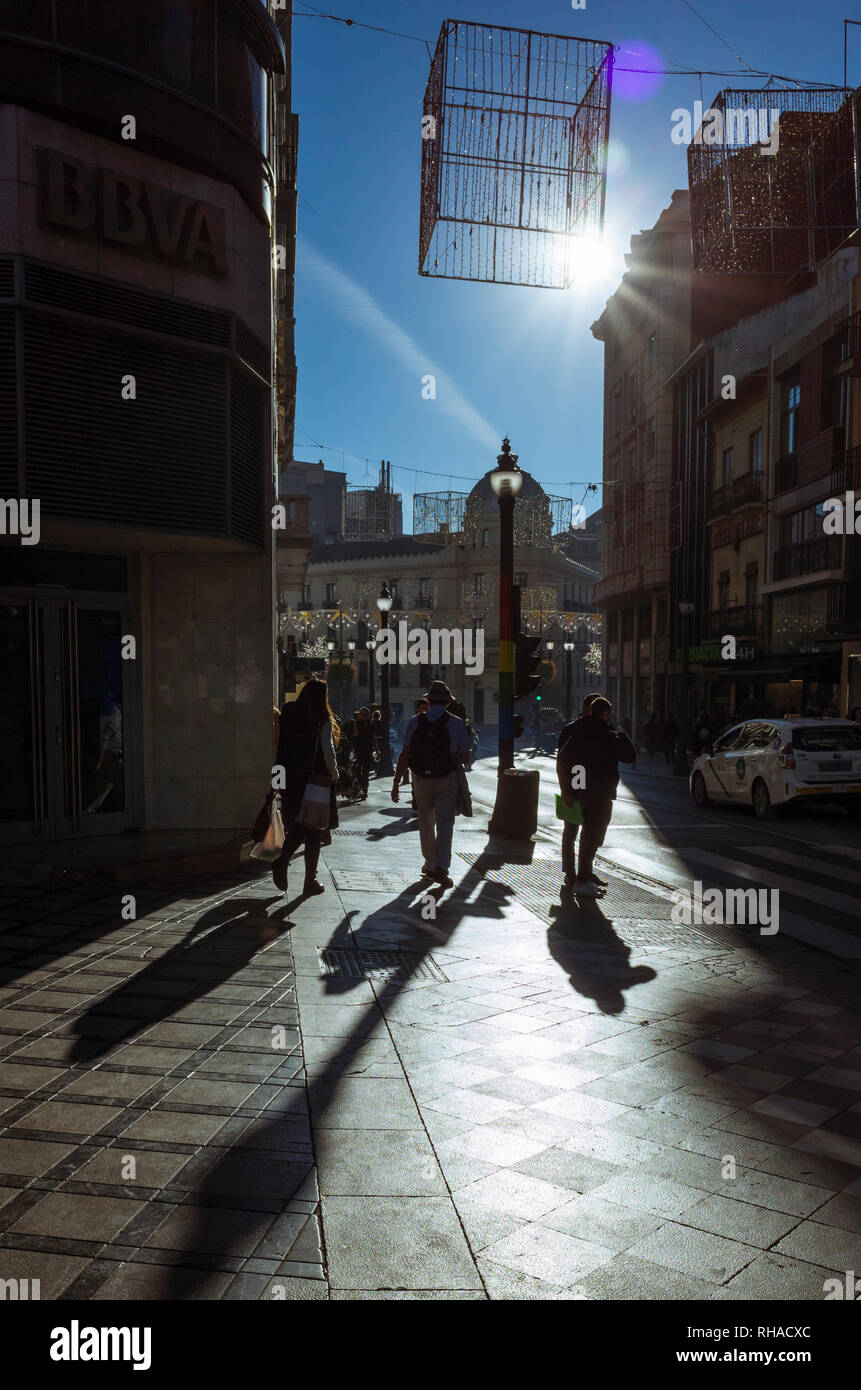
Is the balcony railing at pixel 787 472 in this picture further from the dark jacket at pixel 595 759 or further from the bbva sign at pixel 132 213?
the dark jacket at pixel 595 759

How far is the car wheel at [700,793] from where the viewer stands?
59.1 feet

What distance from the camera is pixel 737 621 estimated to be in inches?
1379

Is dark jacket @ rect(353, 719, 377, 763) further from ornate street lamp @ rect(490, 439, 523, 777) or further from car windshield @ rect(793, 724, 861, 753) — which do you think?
car windshield @ rect(793, 724, 861, 753)

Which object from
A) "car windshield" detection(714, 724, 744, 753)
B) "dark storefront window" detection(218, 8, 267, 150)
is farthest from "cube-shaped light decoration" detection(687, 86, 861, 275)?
"dark storefront window" detection(218, 8, 267, 150)

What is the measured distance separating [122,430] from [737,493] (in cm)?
2858

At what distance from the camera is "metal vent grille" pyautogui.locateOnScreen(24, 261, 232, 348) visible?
29.2 ft

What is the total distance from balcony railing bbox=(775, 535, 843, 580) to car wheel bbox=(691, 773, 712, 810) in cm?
1128

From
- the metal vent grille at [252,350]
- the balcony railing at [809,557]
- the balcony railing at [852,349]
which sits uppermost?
the balcony railing at [852,349]

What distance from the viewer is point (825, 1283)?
286 centimetres

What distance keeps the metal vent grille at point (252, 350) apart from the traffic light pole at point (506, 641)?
10.8 feet

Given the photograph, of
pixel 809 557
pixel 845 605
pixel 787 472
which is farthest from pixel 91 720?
pixel 787 472

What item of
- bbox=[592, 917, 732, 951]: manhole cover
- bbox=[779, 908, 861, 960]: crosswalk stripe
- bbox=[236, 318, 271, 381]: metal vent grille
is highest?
bbox=[236, 318, 271, 381]: metal vent grille

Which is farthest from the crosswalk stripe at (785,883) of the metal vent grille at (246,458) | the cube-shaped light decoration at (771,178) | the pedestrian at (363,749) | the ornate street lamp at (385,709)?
the ornate street lamp at (385,709)
